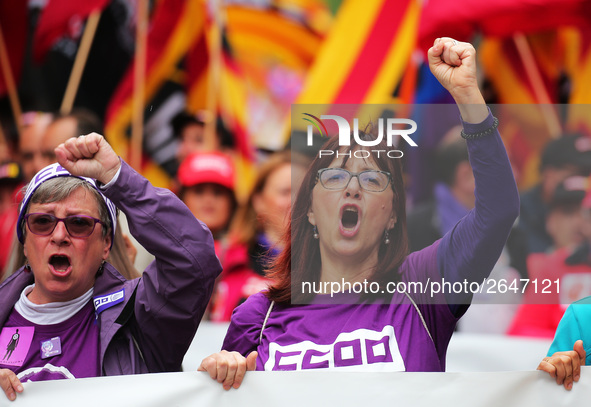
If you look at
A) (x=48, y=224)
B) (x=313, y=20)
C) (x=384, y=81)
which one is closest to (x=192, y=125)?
(x=384, y=81)

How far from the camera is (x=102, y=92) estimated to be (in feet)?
25.1

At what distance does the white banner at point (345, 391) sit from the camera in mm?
2418

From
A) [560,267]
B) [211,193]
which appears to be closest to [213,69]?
[211,193]

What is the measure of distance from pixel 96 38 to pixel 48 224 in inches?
209

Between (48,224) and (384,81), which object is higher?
(384,81)

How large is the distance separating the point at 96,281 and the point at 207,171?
7.05 ft

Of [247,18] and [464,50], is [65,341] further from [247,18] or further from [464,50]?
[247,18]

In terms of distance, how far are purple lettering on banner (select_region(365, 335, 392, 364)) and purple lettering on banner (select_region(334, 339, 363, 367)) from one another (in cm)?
2

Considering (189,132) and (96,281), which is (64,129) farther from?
(189,132)

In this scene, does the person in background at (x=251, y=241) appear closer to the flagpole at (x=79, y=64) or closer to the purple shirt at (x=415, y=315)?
the purple shirt at (x=415, y=315)

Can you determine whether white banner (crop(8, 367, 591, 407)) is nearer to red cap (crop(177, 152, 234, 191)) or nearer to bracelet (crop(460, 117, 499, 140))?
bracelet (crop(460, 117, 499, 140))

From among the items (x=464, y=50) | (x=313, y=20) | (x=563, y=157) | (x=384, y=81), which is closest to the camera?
(x=464, y=50)

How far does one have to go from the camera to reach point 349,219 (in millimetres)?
2514

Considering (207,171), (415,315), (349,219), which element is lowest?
(415,315)
